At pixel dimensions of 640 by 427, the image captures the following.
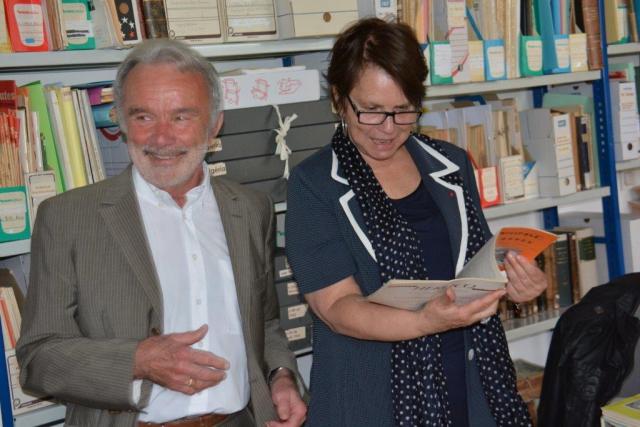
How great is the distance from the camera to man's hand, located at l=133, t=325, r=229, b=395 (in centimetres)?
180

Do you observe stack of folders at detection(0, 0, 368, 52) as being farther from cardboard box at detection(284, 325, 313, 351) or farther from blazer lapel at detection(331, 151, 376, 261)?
cardboard box at detection(284, 325, 313, 351)

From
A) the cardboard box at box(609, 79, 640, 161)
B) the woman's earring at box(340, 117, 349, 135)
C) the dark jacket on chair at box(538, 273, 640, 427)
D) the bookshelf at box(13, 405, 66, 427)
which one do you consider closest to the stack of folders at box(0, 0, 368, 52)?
the woman's earring at box(340, 117, 349, 135)

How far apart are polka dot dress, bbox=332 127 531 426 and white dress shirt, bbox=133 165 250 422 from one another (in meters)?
0.38

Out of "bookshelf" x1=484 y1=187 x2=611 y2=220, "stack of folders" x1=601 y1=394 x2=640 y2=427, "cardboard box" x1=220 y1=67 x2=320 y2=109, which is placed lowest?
"stack of folders" x1=601 y1=394 x2=640 y2=427

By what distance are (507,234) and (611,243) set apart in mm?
1850

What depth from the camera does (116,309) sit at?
1.92 meters

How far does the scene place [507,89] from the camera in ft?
10.9

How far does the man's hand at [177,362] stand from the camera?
1805 millimetres

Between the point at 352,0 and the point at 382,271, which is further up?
the point at 352,0

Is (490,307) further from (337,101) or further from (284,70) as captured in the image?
(284,70)

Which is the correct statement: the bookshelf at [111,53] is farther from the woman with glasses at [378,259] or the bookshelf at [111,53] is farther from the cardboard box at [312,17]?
the woman with glasses at [378,259]

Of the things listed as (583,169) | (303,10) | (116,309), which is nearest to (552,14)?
(583,169)

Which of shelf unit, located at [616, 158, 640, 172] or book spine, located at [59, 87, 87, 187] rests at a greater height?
book spine, located at [59, 87, 87, 187]

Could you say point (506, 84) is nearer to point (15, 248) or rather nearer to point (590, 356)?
point (590, 356)
